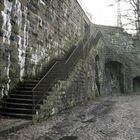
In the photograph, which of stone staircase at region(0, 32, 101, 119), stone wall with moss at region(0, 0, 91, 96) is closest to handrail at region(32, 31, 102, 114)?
stone staircase at region(0, 32, 101, 119)

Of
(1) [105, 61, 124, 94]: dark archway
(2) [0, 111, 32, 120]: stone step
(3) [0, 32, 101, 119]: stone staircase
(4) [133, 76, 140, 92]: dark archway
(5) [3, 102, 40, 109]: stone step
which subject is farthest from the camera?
(4) [133, 76, 140, 92]: dark archway

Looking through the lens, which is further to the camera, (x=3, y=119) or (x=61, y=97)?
(x=61, y=97)

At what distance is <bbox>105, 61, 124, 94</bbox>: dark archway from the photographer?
67.1ft

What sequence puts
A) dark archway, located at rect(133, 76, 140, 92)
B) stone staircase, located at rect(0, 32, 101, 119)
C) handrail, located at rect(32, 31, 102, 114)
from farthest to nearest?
dark archway, located at rect(133, 76, 140, 92), handrail, located at rect(32, 31, 102, 114), stone staircase, located at rect(0, 32, 101, 119)

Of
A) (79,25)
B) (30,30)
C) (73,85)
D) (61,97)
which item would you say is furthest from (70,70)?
(79,25)

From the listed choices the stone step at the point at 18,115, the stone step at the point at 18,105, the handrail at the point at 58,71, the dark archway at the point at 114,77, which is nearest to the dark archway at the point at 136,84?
the dark archway at the point at 114,77

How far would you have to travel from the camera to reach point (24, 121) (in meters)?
6.23

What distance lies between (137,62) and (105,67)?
118 inches

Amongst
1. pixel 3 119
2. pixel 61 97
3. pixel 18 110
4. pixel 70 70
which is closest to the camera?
pixel 3 119

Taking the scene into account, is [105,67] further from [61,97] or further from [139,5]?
[61,97]

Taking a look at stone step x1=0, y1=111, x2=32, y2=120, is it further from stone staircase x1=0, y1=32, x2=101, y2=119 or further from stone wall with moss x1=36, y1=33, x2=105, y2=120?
stone wall with moss x1=36, y1=33, x2=105, y2=120

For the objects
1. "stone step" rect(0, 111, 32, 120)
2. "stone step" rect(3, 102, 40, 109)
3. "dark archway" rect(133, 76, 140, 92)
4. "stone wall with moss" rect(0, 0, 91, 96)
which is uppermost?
"stone wall with moss" rect(0, 0, 91, 96)

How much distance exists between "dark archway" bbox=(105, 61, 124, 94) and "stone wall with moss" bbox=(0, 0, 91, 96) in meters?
8.40

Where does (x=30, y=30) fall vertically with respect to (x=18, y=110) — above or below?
above
